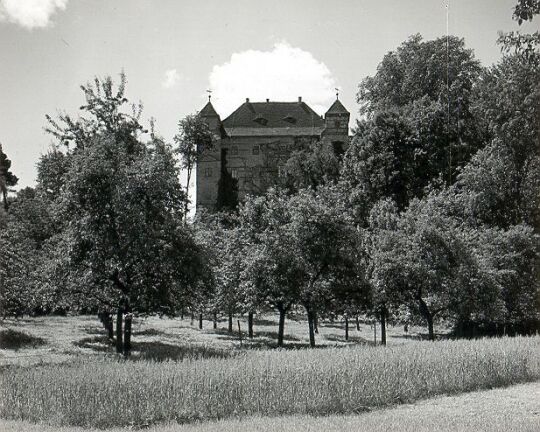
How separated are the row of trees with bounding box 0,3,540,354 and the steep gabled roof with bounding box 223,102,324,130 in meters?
47.9

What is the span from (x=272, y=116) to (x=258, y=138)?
4.79 m

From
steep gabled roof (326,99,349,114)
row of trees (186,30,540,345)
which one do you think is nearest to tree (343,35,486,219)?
row of trees (186,30,540,345)

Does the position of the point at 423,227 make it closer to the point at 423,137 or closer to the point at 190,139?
the point at 423,137

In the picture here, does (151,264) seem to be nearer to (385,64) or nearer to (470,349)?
(470,349)

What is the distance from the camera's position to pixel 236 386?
44.3 feet

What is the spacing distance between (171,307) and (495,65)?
27.2 meters

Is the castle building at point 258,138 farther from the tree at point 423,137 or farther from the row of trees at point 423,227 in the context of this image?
the row of trees at point 423,227

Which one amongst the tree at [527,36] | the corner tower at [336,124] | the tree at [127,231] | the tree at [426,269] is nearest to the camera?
the tree at [527,36]

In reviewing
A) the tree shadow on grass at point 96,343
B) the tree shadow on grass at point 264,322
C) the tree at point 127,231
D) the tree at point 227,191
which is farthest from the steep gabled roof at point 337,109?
the tree at point 127,231

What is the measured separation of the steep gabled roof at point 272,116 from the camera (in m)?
90.3

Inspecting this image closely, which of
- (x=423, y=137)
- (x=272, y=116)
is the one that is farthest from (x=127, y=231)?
(x=272, y=116)

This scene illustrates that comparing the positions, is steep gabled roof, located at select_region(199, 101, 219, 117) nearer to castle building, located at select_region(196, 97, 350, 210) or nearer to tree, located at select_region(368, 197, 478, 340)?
castle building, located at select_region(196, 97, 350, 210)

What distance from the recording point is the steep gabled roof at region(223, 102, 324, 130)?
90.3 meters

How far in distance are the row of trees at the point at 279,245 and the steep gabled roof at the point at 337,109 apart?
42262 millimetres
